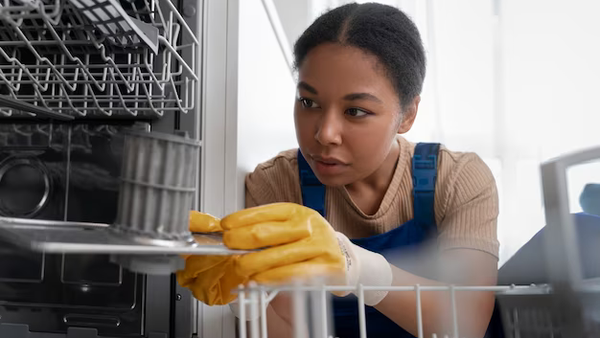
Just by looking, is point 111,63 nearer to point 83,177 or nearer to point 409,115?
point 83,177

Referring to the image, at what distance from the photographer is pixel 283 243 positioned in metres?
0.71

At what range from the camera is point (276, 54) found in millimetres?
1638

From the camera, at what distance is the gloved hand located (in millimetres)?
642

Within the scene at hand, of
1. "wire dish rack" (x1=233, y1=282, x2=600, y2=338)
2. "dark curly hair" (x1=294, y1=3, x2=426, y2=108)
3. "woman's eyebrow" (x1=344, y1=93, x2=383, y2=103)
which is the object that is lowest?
"wire dish rack" (x1=233, y1=282, x2=600, y2=338)

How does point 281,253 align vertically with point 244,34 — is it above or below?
below

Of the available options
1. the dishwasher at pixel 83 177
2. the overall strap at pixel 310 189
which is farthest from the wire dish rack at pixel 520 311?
the overall strap at pixel 310 189

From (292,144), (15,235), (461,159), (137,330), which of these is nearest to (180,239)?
(15,235)

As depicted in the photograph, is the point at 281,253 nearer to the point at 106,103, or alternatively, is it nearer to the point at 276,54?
the point at 106,103

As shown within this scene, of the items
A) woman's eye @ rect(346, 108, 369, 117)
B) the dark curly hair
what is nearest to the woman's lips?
woman's eye @ rect(346, 108, 369, 117)

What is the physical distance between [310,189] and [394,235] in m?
0.30

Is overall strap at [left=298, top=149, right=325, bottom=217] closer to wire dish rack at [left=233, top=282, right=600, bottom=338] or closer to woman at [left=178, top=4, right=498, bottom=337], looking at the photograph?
woman at [left=178, top=4, right=498, bottom=337]

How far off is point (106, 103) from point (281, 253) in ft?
1.79

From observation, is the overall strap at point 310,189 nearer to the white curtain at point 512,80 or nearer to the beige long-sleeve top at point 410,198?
the beige long-sleeve top at point 410,198

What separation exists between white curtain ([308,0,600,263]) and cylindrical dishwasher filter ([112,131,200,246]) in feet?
5.49
